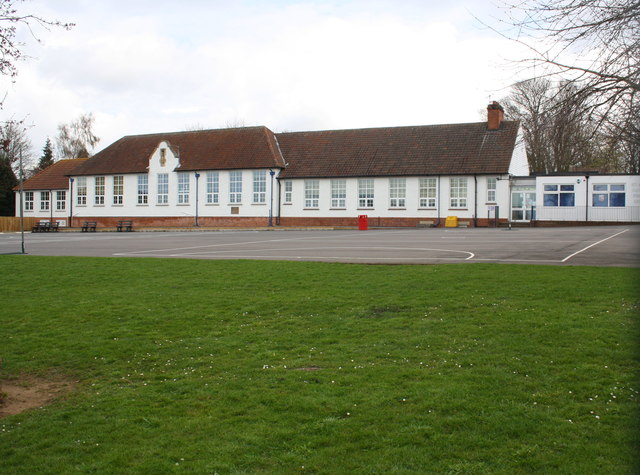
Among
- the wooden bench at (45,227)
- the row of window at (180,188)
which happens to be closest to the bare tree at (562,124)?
the row of window at (180,188)

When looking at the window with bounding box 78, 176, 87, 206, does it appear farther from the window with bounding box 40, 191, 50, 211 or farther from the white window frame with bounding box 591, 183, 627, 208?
the white window frame with bounding box 591, 183, 627, 208

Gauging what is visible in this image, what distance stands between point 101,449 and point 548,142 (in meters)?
7.79

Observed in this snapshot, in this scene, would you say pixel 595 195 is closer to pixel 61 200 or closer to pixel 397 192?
pixel 397 192

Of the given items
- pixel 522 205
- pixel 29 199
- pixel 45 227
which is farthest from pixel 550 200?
pixel 29 199

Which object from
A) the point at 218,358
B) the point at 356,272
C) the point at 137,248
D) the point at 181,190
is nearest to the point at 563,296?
the point at 356,272

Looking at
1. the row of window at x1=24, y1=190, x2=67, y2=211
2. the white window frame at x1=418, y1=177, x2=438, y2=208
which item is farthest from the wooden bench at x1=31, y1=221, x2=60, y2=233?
the white window frame at x1=418, y1=177, x2=438, y2=208

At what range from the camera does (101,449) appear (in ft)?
17.2

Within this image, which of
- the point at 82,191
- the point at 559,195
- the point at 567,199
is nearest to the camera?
the point at 567,199

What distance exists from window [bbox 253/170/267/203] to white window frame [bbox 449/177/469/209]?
1561 cm

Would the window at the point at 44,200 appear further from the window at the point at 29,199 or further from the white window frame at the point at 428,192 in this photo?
the white window frame at the point at 428,192

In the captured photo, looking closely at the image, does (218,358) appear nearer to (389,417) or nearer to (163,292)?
(389,417)

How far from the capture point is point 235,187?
171 feet

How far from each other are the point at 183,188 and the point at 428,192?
72.9 ft

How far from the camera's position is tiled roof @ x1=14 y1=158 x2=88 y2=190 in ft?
209
